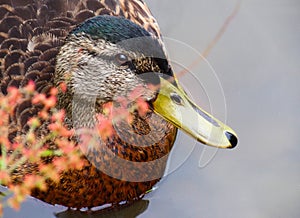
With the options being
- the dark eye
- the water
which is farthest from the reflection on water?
the dark eye

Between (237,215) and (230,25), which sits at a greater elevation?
(230,25)

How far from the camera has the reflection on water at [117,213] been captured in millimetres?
A: 3436

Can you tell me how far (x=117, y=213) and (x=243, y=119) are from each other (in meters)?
0.87

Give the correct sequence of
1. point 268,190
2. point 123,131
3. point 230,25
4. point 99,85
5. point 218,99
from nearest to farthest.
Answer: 1. point 99,85
2. point 123,131
3. point 268,190
4. point 218,99
5. point 230,25

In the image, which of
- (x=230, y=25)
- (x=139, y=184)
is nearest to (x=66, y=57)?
(x=139, y=184)

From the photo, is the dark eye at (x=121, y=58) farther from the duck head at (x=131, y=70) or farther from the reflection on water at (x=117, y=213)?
the reflection on water at (x=117, y=213)

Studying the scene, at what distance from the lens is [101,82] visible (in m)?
3.02

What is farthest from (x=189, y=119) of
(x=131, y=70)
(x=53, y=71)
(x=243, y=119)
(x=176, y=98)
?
(x=243, y=119)

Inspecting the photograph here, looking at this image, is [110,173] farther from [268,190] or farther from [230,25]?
[230,25]

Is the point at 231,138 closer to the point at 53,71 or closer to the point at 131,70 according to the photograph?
the point at 131,70

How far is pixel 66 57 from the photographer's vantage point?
3.04 metres

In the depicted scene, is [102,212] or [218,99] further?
[218,99]

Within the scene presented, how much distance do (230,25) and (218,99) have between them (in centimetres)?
57

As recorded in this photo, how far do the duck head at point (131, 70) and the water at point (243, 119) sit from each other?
664 mm
